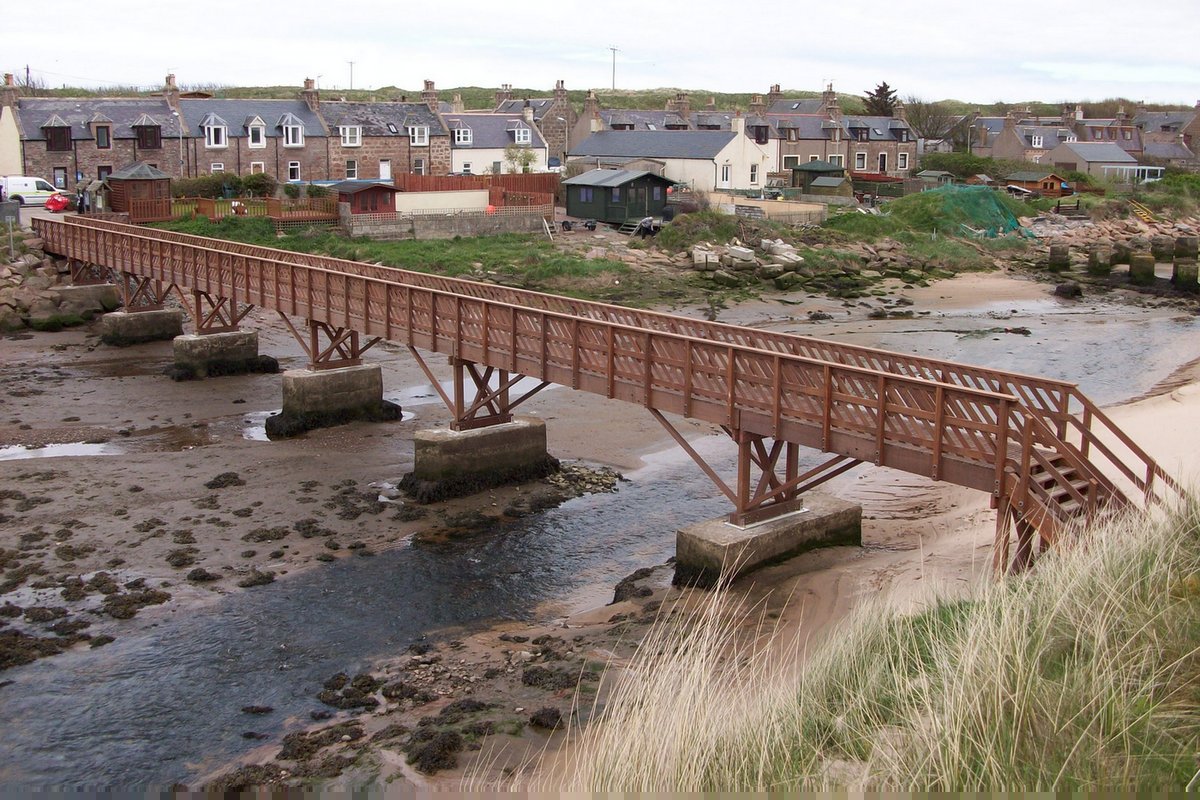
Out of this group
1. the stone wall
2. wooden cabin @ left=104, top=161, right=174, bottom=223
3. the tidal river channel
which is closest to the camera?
the tidal river channel

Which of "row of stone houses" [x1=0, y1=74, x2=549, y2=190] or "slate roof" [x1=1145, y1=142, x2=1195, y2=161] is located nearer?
"row of stone houses" [x1=0, y1=74, x2=549, y2=190]

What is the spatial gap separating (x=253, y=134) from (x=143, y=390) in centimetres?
3490

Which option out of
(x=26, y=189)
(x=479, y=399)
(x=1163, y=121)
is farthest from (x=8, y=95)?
(x=1163, y=121)

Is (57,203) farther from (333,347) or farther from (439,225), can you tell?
(333,347)

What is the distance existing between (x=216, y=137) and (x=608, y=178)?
22.1 meters

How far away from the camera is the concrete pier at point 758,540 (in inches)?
720

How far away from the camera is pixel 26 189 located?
58.2 metres

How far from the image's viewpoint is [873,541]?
20359 mm

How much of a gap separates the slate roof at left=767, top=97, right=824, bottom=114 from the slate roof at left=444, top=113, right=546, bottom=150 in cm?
2899

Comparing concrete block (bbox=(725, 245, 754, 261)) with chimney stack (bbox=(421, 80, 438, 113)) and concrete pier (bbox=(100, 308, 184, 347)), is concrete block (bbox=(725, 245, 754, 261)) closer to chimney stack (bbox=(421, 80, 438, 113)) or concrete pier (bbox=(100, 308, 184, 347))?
concrete pier (bbox=(100, 308, 184, 347))

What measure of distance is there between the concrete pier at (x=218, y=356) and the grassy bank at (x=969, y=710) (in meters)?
28.3

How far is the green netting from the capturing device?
68.7 m

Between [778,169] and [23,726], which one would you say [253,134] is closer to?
[778,169]

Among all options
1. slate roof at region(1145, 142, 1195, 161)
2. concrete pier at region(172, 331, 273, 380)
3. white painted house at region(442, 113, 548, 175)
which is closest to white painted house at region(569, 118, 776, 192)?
white painted house at region(442, 113, 548, 175)
